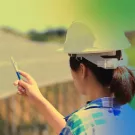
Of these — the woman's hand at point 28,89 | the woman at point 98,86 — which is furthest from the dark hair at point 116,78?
the woman's hand at point 28,89

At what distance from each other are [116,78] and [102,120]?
0.13m

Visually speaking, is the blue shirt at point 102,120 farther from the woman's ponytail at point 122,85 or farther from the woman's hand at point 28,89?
the woman's hand at point 28,89

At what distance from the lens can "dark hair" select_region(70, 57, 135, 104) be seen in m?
1.22

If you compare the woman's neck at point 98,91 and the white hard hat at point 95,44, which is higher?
the white hard hat at point 95,44

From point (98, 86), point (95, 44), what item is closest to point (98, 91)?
point (98, 86)

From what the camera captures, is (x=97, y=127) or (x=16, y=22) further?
(x=16, y=22)

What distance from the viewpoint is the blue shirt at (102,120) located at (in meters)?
1.15

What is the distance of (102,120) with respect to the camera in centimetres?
117

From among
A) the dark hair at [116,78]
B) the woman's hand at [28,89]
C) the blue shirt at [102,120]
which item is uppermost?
the dark hair at [116,78]

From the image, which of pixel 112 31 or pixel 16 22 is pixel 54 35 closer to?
pixel 16 22

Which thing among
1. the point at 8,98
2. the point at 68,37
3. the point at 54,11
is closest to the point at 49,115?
the point at 68,37

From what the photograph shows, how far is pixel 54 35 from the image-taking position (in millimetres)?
1993

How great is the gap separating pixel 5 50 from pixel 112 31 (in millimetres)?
759

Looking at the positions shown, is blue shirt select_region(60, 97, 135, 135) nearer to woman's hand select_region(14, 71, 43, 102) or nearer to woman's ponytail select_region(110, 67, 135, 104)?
Result: woman's ponytail select_region(110, 67, 135, 104)
